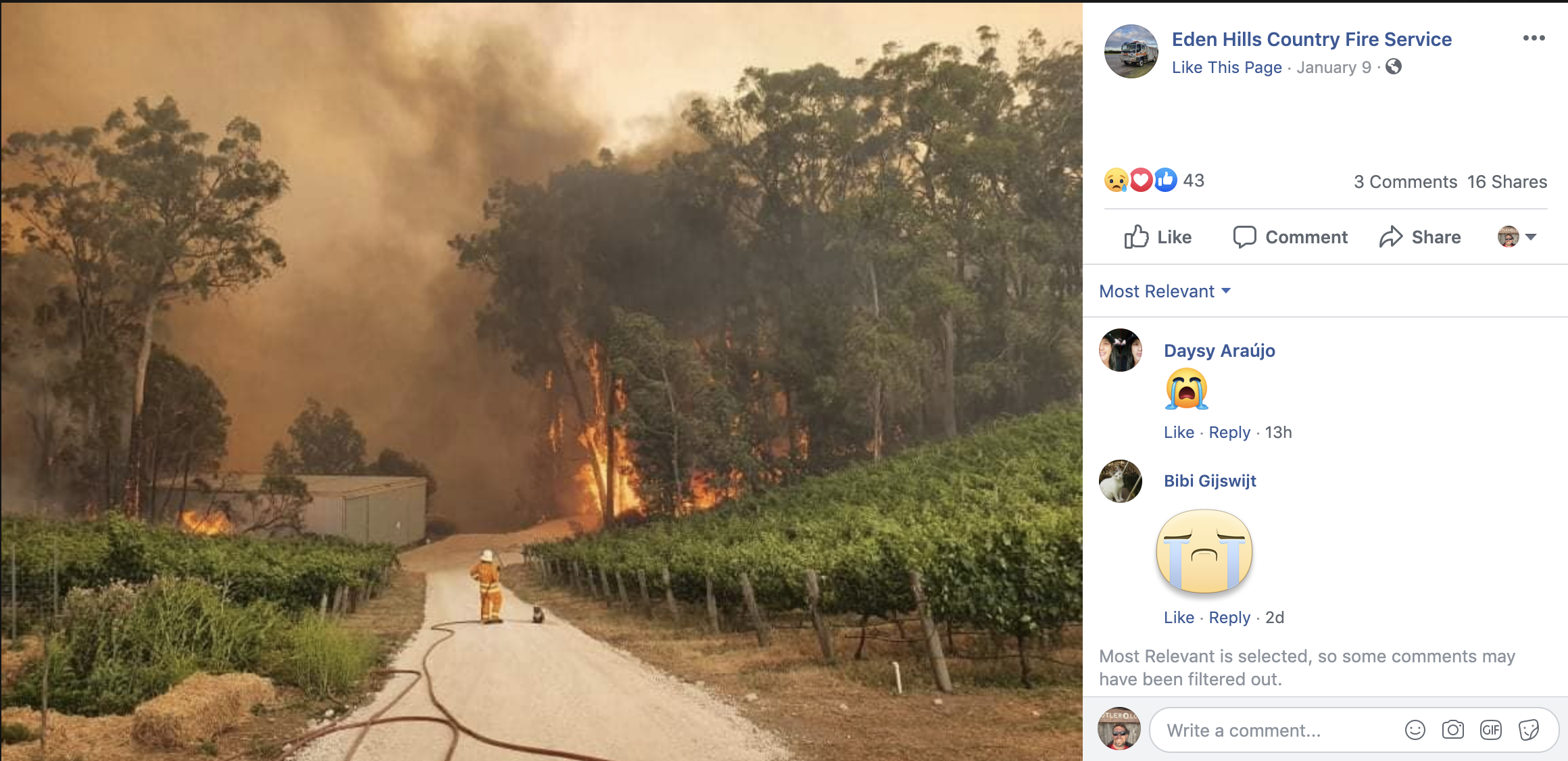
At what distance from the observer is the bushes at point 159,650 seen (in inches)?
342

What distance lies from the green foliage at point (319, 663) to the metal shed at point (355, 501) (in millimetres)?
9697

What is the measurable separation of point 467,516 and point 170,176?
8742mm

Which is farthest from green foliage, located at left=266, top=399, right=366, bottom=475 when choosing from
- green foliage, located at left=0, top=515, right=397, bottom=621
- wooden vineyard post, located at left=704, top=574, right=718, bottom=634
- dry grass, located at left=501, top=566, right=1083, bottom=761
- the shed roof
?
dry grass, located at left=501, top=566, right=1083, bottom=761

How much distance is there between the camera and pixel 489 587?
16500 mm
